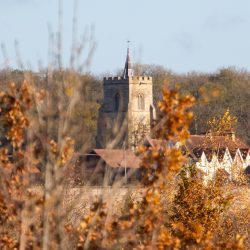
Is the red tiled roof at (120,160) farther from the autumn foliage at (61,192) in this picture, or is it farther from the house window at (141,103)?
the house window at (141,103)

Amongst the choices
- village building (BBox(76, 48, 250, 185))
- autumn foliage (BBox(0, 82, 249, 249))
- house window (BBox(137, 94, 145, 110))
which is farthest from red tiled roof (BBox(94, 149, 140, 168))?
house window (BBox(137, 94, 145, 110))

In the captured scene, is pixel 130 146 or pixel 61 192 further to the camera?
pixel 130 146

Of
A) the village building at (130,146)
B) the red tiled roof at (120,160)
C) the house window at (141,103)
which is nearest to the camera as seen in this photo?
the village building at (130,146)

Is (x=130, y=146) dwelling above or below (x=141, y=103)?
below

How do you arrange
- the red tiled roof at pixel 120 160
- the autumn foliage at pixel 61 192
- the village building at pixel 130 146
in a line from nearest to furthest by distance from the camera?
the autumn foliage at pixel 61 192, the village building at pixel 130 146, the red tiled roof at pixel 120 160

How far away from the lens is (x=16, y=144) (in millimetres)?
8867

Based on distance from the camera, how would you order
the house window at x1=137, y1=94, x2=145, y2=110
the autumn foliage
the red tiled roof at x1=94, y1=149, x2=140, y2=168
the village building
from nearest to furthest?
the autumn foliage → the village building → the red tiled roof at x1=94, y1=149, x2=140, y2=168 → the house window at x1=137, y1=94, x2=145, y2=110

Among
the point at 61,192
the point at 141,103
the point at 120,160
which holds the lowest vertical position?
the point at 61,192

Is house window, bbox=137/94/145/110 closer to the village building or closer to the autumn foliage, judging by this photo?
the village building

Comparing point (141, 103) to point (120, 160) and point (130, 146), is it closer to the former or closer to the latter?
point (130, 146)

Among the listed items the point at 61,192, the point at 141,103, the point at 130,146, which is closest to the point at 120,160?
the point at 61,192

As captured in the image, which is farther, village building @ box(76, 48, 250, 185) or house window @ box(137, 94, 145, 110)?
house window @ box(137, 94, 145, 110)

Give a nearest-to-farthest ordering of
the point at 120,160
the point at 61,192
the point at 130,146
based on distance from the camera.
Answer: the point at 61,192 < the point at 120,160 < the point at 130,146

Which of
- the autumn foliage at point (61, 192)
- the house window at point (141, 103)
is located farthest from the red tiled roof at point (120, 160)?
the house window at point (141, 103)
